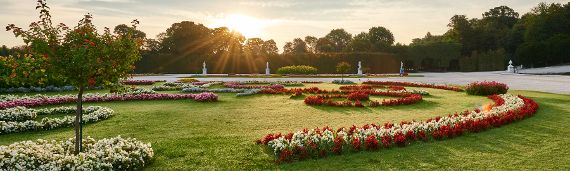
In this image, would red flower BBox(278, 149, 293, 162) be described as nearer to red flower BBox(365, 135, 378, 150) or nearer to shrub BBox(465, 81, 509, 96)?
red flower BBox(365, 135, 378, 150)

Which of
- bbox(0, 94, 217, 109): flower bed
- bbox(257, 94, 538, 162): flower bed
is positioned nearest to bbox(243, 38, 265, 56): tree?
bbox(0, 94, 217, 109): flower bed

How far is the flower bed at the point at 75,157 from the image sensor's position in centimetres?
664

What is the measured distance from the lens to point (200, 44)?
69312 millimetres

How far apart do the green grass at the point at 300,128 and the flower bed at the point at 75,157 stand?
0.33 meters

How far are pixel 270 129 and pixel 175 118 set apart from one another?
3.17 m

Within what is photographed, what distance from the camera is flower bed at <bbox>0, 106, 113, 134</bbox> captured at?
34.9 ft

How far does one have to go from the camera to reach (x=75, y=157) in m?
6.91

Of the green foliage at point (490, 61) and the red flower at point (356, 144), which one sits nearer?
the red flower at point (356, 144)

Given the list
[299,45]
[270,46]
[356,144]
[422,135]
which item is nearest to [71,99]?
[356,144]

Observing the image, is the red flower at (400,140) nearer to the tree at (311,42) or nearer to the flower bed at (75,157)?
the flower bed at (75,157)

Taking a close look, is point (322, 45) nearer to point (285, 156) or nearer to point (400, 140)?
point (400, 140)

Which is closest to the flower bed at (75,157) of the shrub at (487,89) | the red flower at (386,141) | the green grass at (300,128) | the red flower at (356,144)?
the green grass at (300,128)

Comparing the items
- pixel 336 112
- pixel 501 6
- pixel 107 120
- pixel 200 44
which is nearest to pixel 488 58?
pixel 501 6

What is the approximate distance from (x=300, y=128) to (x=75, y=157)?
210 inches
